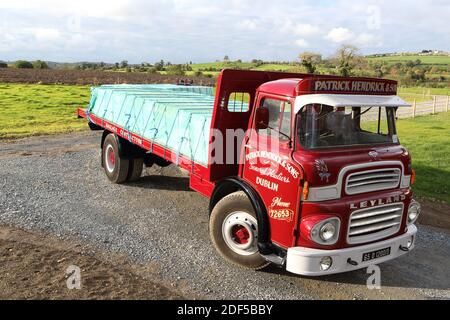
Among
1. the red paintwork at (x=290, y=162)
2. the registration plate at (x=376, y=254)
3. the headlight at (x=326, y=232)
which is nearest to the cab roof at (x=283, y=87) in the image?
the red paintwork at (x=290, y=162)

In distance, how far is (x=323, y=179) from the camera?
5180 millimetres

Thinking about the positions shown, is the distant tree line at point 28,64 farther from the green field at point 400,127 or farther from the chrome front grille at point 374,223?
the chrome front grille at point 374,223

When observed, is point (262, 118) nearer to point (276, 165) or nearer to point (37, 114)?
point (276, 165)

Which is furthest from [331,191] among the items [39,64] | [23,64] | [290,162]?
[39,64]

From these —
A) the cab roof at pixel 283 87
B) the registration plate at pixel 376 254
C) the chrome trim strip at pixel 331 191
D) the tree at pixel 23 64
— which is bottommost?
the registration plate at pixel 376 254

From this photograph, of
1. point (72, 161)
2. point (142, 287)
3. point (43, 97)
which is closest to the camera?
point (142, 287)

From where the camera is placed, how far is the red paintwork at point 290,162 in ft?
17.1

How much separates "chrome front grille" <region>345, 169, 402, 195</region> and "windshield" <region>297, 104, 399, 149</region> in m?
0.46

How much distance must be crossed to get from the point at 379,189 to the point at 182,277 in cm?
292

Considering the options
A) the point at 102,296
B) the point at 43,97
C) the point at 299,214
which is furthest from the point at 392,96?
the point at 43,97

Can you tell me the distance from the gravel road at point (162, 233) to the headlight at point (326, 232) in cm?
88

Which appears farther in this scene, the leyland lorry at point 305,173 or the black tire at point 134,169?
the black tire at point 134,169

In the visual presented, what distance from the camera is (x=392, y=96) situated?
6156mm
